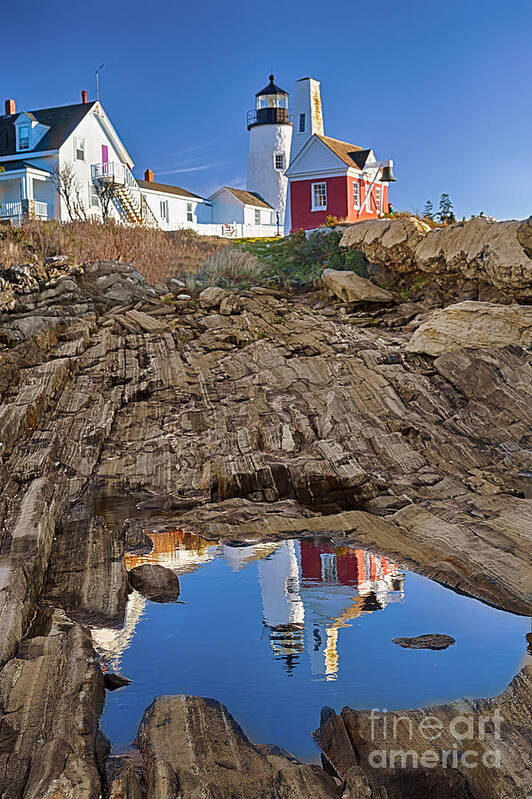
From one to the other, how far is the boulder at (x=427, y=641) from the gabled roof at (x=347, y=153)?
112ft

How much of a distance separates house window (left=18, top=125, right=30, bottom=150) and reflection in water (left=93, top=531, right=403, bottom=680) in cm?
3430

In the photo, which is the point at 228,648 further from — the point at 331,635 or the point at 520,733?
the point at 520,733

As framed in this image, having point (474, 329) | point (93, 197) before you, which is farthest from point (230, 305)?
point (93, 197)

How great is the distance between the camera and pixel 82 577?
6051 millimetres

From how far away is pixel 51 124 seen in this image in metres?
37.7

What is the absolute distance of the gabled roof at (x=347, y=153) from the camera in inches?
1455

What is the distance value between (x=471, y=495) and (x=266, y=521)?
2.26 metres

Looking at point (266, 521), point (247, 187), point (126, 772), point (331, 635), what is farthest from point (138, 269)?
point (247, 187)

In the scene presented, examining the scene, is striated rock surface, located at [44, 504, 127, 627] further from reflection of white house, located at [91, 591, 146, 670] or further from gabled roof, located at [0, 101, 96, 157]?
gabled roof, located at [0, 101, 96, 157]

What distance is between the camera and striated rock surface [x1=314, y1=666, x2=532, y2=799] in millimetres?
3350

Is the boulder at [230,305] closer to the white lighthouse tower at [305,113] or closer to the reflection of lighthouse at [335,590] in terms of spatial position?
the reflection of lighthouse at [335,590]

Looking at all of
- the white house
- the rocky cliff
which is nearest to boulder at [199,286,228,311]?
the rocky cliff

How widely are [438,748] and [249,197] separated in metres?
45.5

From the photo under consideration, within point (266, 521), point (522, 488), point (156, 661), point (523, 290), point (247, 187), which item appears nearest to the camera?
point (156, 661)
